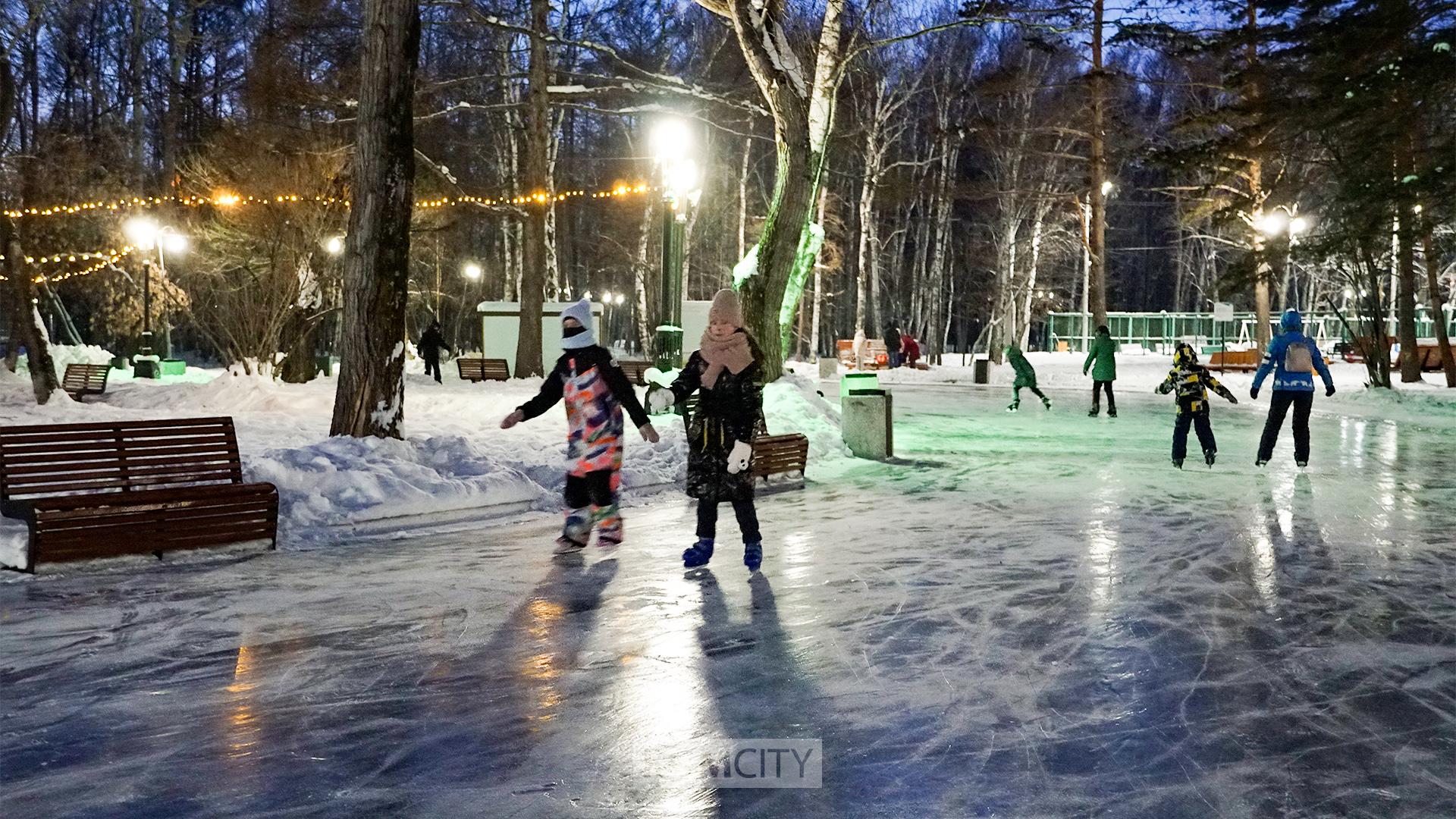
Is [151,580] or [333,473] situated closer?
[151,580]

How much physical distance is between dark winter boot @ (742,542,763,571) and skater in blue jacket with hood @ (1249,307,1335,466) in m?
7.87

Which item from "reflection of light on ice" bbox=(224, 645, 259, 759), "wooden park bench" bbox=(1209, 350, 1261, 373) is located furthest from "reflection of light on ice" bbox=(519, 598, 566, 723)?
"wooden park bench" bbox=(1209, 350, 1261, 373)

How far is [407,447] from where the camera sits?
11.0m

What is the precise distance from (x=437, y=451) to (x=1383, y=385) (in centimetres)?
2272

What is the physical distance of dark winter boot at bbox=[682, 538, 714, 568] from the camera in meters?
7.91

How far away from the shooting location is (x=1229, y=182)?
40375 mm

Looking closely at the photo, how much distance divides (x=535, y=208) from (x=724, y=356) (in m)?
20.6

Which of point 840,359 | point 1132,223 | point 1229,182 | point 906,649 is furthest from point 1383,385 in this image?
point 1132,223

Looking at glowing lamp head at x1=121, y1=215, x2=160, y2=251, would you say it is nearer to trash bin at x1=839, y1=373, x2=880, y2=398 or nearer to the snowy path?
trash bin at x1=839, y1=373, x2=880, y2=398

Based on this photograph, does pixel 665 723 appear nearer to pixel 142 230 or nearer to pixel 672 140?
pixel 672 140

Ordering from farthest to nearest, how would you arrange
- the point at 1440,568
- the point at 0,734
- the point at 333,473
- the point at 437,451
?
1. the point at 437,451
2. the point at 333,473
3. the point at 1440,568
4. the point at 0,734

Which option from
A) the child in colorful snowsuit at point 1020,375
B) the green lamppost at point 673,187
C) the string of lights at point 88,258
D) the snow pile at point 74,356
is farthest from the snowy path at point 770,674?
the snow pile at point 74,356

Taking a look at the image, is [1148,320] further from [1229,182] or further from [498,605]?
[498,605]

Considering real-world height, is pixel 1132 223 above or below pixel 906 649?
above
